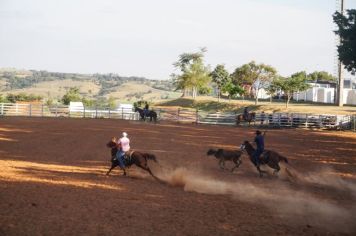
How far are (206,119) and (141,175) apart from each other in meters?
31.0

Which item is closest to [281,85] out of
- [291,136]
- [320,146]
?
[291,136]

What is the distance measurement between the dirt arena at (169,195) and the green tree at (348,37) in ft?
28.6

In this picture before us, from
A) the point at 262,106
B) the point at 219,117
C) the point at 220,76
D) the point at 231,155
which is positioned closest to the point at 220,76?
the point at 220,76

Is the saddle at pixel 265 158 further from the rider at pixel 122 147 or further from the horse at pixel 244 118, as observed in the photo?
the horse at pixel 244 118

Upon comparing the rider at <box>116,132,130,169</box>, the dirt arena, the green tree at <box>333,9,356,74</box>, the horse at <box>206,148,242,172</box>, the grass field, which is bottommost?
the dirt arena

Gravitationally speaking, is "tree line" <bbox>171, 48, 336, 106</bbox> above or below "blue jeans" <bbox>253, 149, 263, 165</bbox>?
above

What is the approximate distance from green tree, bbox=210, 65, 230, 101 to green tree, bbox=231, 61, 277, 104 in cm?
352

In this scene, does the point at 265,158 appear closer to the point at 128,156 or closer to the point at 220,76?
the point at 128,156

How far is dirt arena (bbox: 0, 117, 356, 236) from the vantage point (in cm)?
1071

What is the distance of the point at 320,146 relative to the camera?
29.5 meters

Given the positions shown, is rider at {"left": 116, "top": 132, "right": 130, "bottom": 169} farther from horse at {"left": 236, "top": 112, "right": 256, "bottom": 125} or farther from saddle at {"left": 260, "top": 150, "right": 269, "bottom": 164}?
horse at {"left": 236, "top": 112, "right": 256, "bottom": 125}

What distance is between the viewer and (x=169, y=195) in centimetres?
1412

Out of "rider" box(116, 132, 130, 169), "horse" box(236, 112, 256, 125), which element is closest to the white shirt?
"rider" box(116, 132, 130, 169)

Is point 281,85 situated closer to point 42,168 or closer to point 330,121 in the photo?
point 330,121
